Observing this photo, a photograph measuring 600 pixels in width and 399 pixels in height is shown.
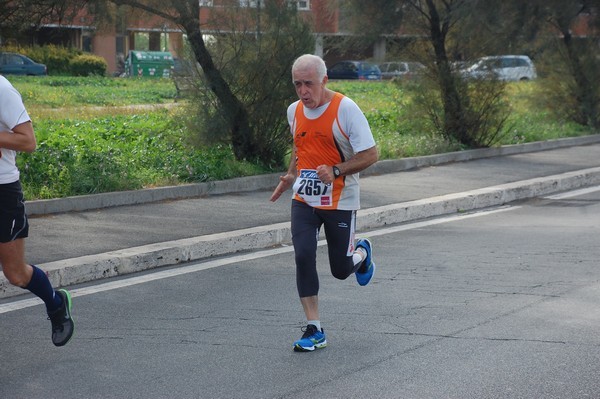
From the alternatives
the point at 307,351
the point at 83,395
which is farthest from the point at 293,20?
the point at 83,395

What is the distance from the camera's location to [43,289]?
6125 mm

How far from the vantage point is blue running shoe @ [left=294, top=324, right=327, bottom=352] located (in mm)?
6270

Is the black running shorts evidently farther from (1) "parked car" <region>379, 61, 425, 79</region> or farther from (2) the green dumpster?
(2) the green dumpster

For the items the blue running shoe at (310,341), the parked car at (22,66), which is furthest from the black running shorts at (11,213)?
the parked car at (22,66)

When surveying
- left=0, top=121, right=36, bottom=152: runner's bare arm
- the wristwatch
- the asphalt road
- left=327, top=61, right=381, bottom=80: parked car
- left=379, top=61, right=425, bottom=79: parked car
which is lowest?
left=327, top=61, right=381, bottom=80: parked car

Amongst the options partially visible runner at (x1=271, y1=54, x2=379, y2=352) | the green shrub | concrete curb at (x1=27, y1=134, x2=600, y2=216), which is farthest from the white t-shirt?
the green shrub

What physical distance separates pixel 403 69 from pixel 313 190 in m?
13.6

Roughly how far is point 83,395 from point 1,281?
265 cm

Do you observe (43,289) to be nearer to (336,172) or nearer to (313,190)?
(313,190)

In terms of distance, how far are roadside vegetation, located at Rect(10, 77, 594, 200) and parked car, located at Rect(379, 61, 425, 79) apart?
198 millimetres

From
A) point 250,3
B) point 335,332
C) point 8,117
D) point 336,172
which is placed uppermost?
point 250,3

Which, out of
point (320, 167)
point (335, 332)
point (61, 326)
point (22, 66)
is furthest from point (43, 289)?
point (22, 66)

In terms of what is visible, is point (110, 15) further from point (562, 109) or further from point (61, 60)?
point (61, 60)

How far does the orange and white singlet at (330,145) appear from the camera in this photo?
6289 millimetres
